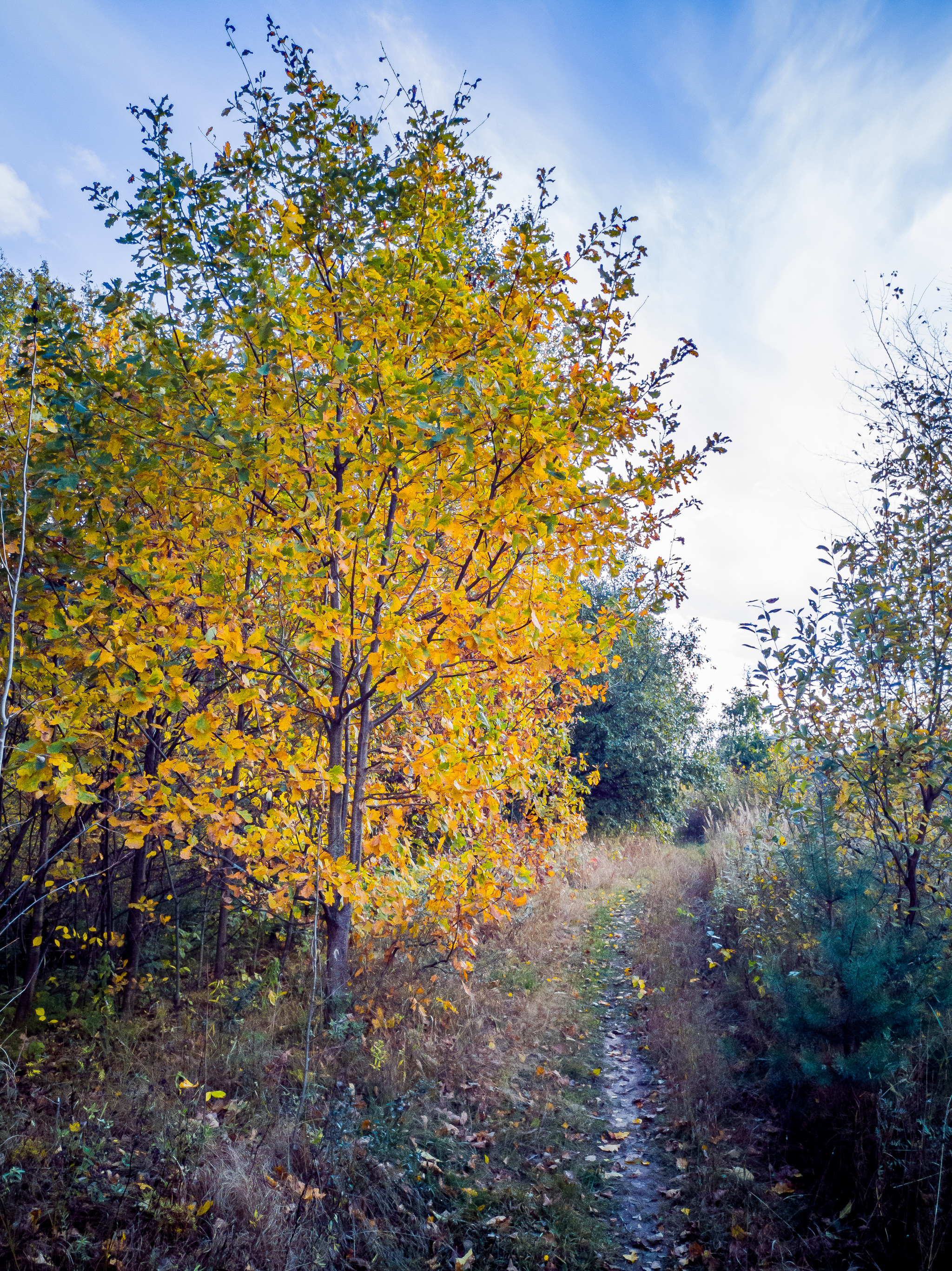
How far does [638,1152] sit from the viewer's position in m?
4.02

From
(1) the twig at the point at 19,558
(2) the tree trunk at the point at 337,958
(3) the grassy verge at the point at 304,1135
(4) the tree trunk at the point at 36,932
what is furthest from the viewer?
(4) the tree trunk at the point at 36,932

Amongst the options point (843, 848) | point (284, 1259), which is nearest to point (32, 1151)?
point (284, 1259)

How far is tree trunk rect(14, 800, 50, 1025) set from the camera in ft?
15.5

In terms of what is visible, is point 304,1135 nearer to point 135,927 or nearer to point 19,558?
point 135,927

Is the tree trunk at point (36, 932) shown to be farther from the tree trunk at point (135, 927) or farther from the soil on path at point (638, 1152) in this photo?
the soil on path at point (638, 1152)

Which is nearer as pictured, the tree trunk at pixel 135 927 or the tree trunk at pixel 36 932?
the tree trunk at pixel 36 932

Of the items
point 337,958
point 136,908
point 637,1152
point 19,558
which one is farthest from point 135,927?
point 637,1152

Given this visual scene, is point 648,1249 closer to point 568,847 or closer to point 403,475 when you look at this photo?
point 403,475

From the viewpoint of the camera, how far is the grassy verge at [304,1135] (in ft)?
8.79

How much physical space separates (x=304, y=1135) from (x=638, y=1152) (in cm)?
212

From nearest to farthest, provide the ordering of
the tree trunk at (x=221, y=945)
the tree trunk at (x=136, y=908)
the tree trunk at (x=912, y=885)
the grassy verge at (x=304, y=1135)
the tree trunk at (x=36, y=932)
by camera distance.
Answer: the grassy verge at (x=304, y=1135) < the tree trunk at (x=912, y=885) < the tree trunk at (x=36, y=932) < the tree trunk at (x=136, y=908) < the tree trunk at (x=221, y=945)

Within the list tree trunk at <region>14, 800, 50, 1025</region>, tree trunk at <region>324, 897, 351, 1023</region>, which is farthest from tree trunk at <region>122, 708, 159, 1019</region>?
tree trunk at <region>324, 897, 351, 1023</region>

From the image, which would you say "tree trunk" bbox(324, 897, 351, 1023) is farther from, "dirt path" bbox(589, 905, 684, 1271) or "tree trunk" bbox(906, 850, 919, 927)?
"tree trunk" bbox(906, 850, 919, 927)

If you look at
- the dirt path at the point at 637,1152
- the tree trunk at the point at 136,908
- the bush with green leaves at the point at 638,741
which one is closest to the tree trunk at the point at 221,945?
the tree trunk at the point at 136,908
